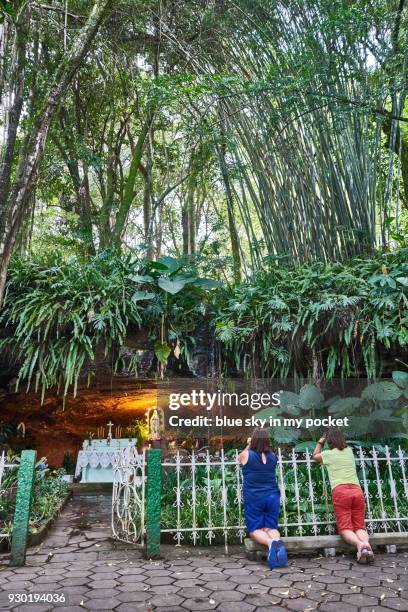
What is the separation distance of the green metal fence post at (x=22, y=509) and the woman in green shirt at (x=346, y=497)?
2018mm

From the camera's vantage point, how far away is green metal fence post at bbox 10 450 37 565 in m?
2.68

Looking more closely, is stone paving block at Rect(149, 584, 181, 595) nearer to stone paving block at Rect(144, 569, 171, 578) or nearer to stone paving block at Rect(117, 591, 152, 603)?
stone paving block at Rect(117, 591, 152, 603)

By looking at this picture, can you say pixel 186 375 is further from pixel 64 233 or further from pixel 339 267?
pixel 64 233

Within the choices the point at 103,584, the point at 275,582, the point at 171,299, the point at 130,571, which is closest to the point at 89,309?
the point at 171,299

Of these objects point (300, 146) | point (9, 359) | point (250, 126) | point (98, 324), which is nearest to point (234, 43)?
point (250, 126)

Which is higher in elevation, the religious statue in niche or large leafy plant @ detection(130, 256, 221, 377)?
large leafy plant @ detection(130, 256, 221, 377)

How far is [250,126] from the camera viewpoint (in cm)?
506

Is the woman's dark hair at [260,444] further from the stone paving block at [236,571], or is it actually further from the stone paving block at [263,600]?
the stone paving block at [263,600]

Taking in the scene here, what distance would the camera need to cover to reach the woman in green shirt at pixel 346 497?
8.90ft

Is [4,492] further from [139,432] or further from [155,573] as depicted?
[139,432]

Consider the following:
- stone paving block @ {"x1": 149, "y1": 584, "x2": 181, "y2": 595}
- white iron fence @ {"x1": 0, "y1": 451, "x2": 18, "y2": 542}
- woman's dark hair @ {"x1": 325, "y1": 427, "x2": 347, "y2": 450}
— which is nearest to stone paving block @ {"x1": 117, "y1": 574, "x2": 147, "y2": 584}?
stone paving block @ {"x1": 149, "y1": 584, "x2": 181, "y2": 595}

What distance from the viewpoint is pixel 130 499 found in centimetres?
338

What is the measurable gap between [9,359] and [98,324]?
1525 millimetres

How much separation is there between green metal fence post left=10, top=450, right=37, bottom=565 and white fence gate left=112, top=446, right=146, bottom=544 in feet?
2.32
